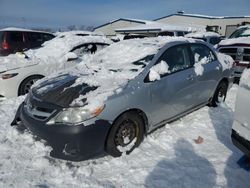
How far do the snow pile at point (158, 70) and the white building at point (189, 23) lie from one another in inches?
1165

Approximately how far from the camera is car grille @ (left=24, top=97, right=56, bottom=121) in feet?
11.5

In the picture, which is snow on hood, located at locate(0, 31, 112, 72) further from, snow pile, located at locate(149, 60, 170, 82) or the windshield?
the windshield

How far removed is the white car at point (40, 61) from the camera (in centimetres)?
614

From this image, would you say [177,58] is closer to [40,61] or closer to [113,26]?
[40,61]

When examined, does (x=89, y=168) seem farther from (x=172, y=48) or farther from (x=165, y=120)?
(x=172, y=48)

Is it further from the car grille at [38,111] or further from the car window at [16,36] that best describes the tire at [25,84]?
the car window at [16,36]

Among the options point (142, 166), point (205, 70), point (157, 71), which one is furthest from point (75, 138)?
point (205, 70)

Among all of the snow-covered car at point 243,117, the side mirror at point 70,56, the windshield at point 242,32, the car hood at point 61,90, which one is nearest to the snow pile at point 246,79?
the snow-covered car at point 243,117

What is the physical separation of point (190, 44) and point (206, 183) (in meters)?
2.69

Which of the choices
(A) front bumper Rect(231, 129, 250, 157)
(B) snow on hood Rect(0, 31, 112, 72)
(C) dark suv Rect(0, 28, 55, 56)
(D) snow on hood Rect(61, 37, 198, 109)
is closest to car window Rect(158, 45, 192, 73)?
(D) snow on hood Rect(61, 37, 198, 109)

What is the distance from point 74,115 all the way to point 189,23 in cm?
4195

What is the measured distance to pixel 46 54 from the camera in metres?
7.31

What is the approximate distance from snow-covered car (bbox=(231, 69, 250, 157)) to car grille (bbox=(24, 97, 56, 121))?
225cm

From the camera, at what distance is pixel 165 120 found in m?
4.43
